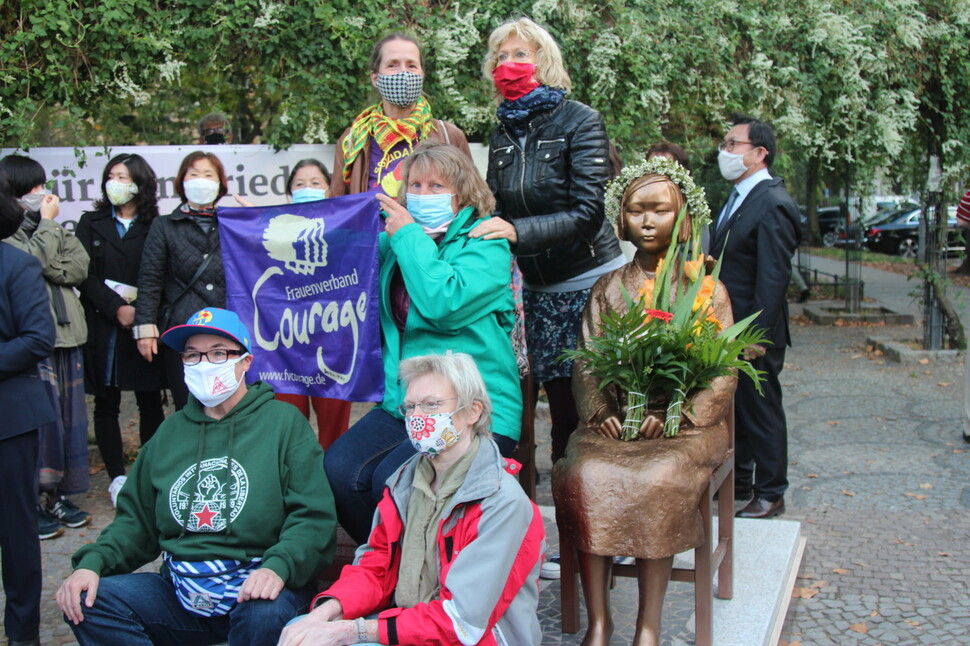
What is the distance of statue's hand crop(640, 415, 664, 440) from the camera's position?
11.9 ft

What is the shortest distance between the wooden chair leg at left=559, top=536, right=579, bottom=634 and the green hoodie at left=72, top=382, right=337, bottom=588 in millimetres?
905

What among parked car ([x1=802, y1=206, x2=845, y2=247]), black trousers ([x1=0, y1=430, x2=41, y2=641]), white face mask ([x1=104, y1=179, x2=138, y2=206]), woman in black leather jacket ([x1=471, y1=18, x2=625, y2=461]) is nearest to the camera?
black trousers ([x1=0, y1=430, x2=41, y2=641])

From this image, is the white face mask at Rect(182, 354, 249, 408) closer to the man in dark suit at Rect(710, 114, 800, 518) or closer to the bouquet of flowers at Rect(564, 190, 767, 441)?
the bouquet of flowers at Rect(564, 190, 767, 441)

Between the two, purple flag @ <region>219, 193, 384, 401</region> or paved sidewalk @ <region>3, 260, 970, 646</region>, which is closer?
purple flag @ <region>219, 193, 384, 401</region>

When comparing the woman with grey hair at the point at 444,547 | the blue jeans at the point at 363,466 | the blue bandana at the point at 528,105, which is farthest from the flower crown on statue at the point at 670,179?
the woman with grey hair at the point at 444,547

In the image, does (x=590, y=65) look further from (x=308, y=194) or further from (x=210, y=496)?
(x=210, y=496)

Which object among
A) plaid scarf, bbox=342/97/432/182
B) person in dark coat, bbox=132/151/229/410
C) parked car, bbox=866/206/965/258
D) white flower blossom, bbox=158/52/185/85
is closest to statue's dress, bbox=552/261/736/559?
plaid scarf, bbox=342/97/432/182

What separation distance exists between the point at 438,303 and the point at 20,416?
1.73 metres

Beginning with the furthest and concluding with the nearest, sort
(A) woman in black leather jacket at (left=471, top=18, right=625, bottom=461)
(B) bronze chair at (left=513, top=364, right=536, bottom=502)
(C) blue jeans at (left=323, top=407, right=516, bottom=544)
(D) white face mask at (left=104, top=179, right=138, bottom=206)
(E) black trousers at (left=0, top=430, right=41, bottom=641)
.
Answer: (D) white face mask at (left=104, top=179, right=138, bottom=206)
(B) bronze chair at (left=513, top=364, right=536, bottom=502)
(A) woman in black leather jacket at (left=471, top=18, right=625, bottom=461)
(E) black trousers at (left=0, top=430, right=41, bottom=641)
(C) blue jeans at (left=323, top=407, right=516, bottom=544)

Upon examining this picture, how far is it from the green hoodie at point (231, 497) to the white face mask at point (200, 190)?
6.33ft

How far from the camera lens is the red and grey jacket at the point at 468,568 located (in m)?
2.73

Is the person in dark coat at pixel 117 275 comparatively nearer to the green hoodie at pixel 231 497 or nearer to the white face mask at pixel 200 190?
the white face mask at pixel 200 190

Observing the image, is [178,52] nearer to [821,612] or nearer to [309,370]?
[309,370]

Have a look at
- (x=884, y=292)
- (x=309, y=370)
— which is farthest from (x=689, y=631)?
(x=884, y=292)
